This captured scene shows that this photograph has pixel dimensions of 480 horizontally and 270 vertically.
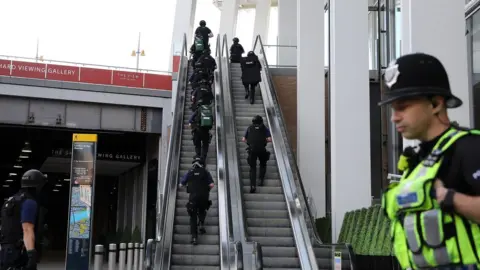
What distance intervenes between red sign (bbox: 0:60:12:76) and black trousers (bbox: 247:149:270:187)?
39.5 feet

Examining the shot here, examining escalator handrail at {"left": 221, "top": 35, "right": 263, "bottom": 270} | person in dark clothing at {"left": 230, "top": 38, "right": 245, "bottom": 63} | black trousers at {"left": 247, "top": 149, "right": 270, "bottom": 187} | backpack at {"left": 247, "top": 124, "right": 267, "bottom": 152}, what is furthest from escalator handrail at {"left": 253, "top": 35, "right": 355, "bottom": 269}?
escalator handrail at {"left": 221, "top": 35, "right": 263, "bottom": 270}

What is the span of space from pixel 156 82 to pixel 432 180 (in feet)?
76.1

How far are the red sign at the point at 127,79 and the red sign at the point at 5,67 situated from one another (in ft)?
12.1

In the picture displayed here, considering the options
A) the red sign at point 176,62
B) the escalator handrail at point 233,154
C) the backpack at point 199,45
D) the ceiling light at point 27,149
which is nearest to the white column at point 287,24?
the escalator handrail at point 233,154

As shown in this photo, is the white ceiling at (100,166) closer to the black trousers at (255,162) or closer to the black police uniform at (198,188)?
the black trousers at (255,162)

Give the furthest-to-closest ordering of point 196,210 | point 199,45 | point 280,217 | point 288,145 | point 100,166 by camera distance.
A: point 100,166 → point 199,45 → point 288,145 → point 280,217 → point 196,210

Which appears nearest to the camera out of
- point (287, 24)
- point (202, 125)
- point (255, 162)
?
point (255, 162)

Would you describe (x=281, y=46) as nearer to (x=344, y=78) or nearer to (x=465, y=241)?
(x=344, y=78)

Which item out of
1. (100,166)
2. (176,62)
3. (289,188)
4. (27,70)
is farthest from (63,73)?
(289,188)

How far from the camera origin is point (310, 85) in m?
18.4

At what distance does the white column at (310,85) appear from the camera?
18.2 metres

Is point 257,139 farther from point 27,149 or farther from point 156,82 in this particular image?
point 27,149

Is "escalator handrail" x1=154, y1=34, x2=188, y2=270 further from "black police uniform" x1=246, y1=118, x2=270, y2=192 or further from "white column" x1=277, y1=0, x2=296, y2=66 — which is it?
"white column" x1=277, y1=0, x2=296, y2=66

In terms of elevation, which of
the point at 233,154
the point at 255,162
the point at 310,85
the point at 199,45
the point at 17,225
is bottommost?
the point at 17,225
